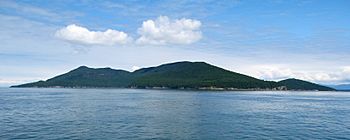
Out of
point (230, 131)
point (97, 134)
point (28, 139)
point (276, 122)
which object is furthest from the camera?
point (276, 122)

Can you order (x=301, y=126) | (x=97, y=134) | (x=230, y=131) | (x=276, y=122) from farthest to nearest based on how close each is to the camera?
(x=276, y=122), (x=301, y=126), (x=230, y=131), (x=97, y=134)

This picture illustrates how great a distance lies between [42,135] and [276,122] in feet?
134

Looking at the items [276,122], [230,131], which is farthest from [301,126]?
[230,131]

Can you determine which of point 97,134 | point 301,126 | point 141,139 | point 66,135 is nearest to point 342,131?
point 301,126

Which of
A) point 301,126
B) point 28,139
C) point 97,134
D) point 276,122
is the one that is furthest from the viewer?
point 276,122

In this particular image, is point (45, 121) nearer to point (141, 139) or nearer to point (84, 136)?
point (84, 136)

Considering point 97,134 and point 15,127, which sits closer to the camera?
point 97,134

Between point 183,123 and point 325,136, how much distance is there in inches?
902

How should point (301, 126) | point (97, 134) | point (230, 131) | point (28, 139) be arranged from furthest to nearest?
1. point (301, 126)
2. point (230, 131)
3. point (97, 134)
4. point (28, 139)

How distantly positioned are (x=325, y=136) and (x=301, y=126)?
31.2ft

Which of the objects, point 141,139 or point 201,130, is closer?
point 141,139

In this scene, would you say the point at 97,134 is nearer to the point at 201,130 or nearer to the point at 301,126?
the point at 201,130

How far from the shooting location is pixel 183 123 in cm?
6047

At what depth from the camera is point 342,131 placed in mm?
55312
